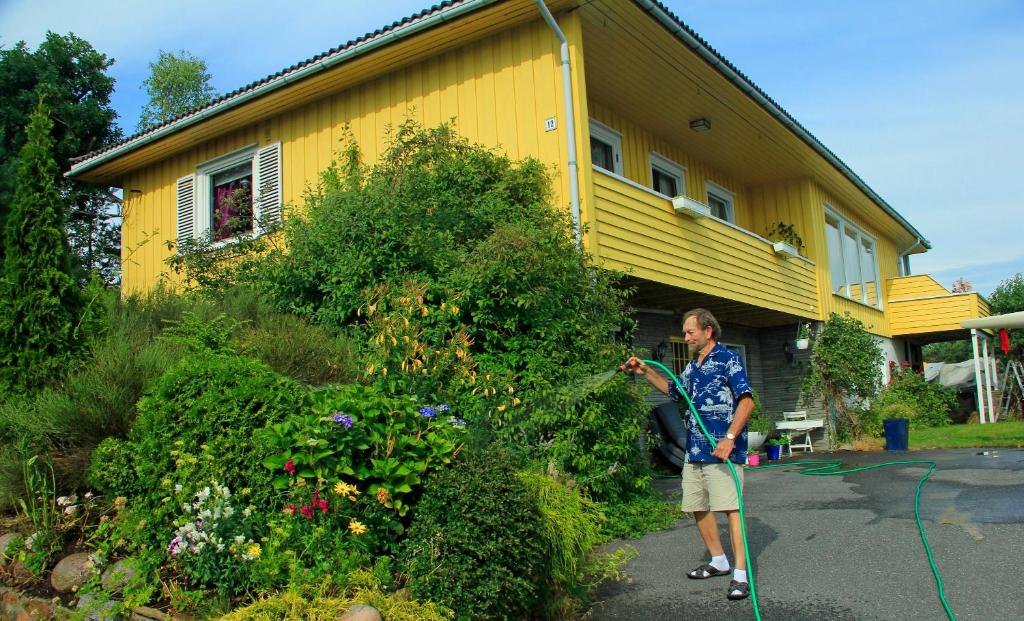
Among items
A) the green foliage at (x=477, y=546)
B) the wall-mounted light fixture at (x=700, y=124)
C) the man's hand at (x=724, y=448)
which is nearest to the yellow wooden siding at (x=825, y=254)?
the wall-mounted light fixture at (x=700, y=124)

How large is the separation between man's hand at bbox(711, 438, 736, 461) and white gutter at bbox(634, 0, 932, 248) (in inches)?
210

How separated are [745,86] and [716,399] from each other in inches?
266

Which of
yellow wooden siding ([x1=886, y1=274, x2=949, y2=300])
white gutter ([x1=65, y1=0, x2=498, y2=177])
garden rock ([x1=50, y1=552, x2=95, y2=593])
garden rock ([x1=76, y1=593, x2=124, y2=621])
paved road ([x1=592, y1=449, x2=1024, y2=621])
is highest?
white gutter ([x1=65, y1=0, x2=498, y2=177])

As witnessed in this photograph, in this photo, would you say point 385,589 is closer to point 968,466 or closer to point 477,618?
point 477,618

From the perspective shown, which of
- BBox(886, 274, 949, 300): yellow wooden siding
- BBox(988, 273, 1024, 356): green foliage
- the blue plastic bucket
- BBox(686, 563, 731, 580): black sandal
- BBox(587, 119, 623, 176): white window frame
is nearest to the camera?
BBox(686, 563, 731, 580): black sandal

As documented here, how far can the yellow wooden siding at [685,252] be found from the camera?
8664mm

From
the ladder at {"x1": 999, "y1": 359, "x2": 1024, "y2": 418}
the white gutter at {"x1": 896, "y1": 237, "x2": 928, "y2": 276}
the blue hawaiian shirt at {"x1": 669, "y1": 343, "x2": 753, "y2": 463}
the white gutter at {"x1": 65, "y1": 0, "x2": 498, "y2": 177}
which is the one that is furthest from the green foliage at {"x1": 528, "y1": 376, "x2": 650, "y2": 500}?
the white gutter at {"x1": 896, "y1": 237, "x2": 928, "y2": 276}

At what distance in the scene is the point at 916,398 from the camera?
58.7 ft

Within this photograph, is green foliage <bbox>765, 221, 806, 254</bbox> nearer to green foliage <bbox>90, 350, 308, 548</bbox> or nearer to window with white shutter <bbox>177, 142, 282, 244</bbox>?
window with white shutter <bbox>177, 142, 282, 244</bbox>

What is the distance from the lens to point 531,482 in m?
4.50

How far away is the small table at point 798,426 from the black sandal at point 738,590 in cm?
969

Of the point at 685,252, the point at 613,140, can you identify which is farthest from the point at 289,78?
the point at 685,252

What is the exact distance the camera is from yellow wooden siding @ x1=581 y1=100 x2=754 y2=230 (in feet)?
36.3

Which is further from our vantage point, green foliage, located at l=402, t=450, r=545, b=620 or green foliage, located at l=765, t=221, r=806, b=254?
green foliage, located at l=765, t=221, r=806, b=254
